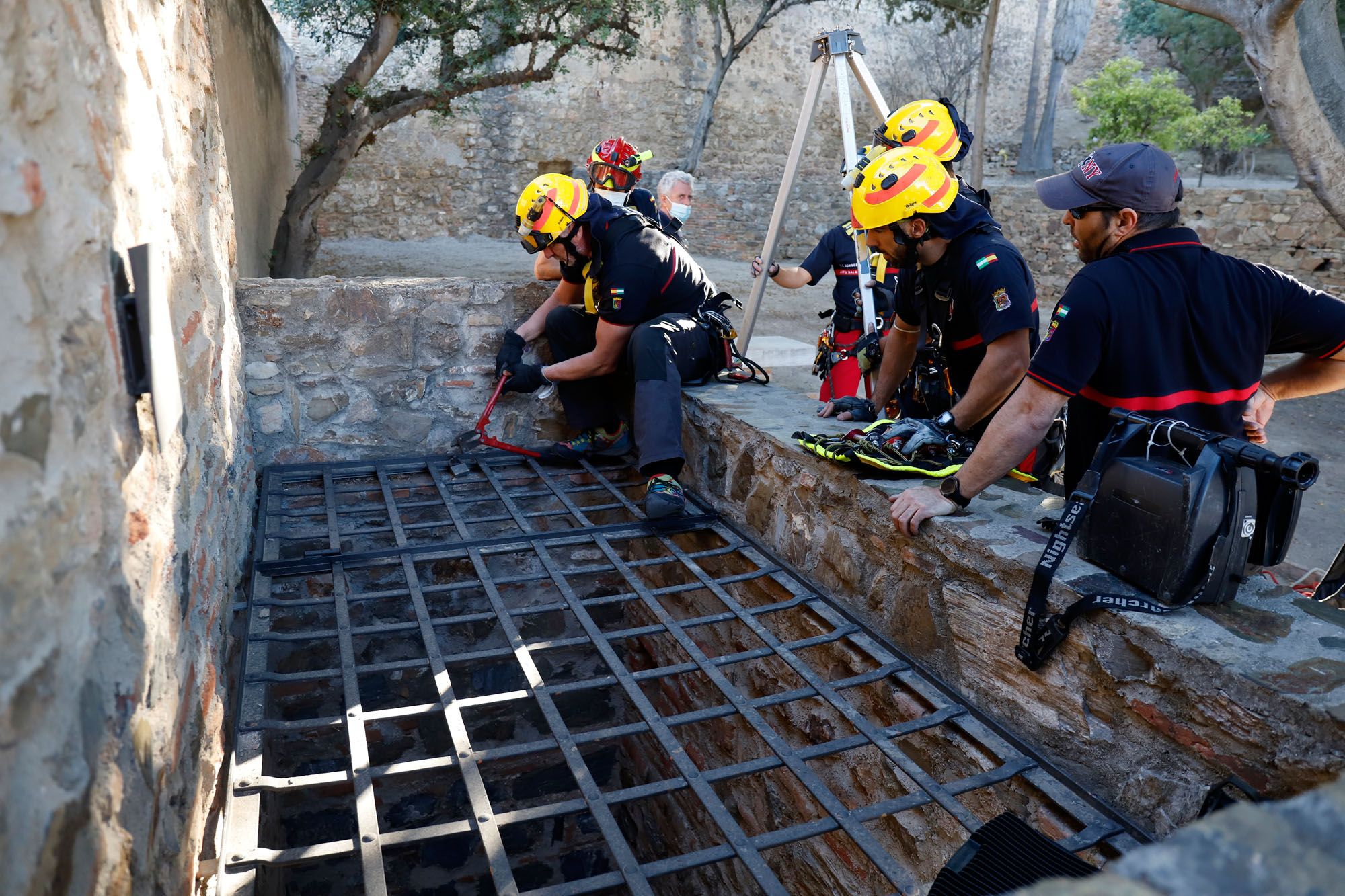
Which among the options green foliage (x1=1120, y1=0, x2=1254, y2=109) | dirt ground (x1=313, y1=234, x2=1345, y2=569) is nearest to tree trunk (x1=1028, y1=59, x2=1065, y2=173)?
green foliage (x1=1120, y1=0, x2=1254, y2=109)

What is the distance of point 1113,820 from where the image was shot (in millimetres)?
1956

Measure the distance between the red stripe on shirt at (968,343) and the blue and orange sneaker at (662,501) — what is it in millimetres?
1146

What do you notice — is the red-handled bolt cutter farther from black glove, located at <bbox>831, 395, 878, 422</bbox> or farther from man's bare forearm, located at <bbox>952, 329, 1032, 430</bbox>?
man's bare forearm, located at <bbox>952, 329, 1032, 430</bbox>

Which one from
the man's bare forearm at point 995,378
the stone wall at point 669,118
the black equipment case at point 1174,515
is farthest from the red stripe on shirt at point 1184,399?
the stone wall at point 669,118

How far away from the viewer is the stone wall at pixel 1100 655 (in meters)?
1.71

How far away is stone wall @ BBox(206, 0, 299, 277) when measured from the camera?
488 cm

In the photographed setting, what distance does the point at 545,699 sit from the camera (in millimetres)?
2434

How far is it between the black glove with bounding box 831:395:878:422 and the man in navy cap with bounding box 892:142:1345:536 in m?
1.27

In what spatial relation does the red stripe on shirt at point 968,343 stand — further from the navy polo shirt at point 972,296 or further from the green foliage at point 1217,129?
the green foliage at point 1217,129

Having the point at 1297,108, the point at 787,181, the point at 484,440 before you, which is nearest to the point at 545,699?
the point at 484,440

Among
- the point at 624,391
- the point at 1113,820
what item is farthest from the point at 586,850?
the point at 1113,820

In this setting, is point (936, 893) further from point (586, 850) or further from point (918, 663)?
point (586, 850)

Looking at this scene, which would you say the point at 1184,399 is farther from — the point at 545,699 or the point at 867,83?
the point at 867,83

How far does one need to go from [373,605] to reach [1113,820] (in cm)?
353
